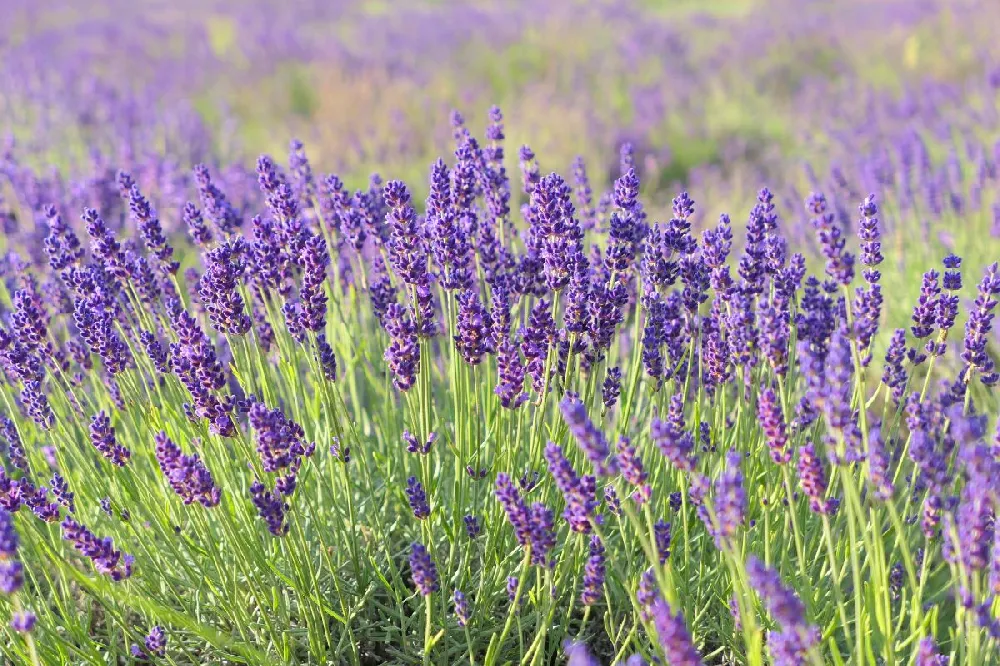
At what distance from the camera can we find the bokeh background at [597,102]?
5.91 meters

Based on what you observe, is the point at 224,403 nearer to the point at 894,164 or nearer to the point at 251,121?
the point at 894,164

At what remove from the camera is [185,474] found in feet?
5.77

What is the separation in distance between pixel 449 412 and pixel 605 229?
0.94 m

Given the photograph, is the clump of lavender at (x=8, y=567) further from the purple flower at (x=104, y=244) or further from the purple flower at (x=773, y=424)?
the purple flower at (x=773, y=424)

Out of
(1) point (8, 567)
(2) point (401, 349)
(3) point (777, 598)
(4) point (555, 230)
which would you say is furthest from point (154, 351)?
(3) point (777, 598)

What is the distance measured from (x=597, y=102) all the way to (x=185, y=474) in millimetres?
9516

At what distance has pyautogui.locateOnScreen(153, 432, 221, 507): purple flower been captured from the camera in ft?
5.69

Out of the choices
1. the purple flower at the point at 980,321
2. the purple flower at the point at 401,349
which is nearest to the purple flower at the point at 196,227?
the purple flower at the point at 401,349

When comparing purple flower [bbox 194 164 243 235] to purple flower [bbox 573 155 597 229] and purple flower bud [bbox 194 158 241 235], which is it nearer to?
purple flower bud [bbox 194 158 241 235]

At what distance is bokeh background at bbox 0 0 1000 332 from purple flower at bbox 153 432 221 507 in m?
3.24

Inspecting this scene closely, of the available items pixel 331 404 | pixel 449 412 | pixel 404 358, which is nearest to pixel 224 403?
pixel 331 404

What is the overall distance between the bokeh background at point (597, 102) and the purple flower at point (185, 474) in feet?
10.6

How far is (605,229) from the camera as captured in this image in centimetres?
345

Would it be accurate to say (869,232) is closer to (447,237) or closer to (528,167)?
(447,237)
